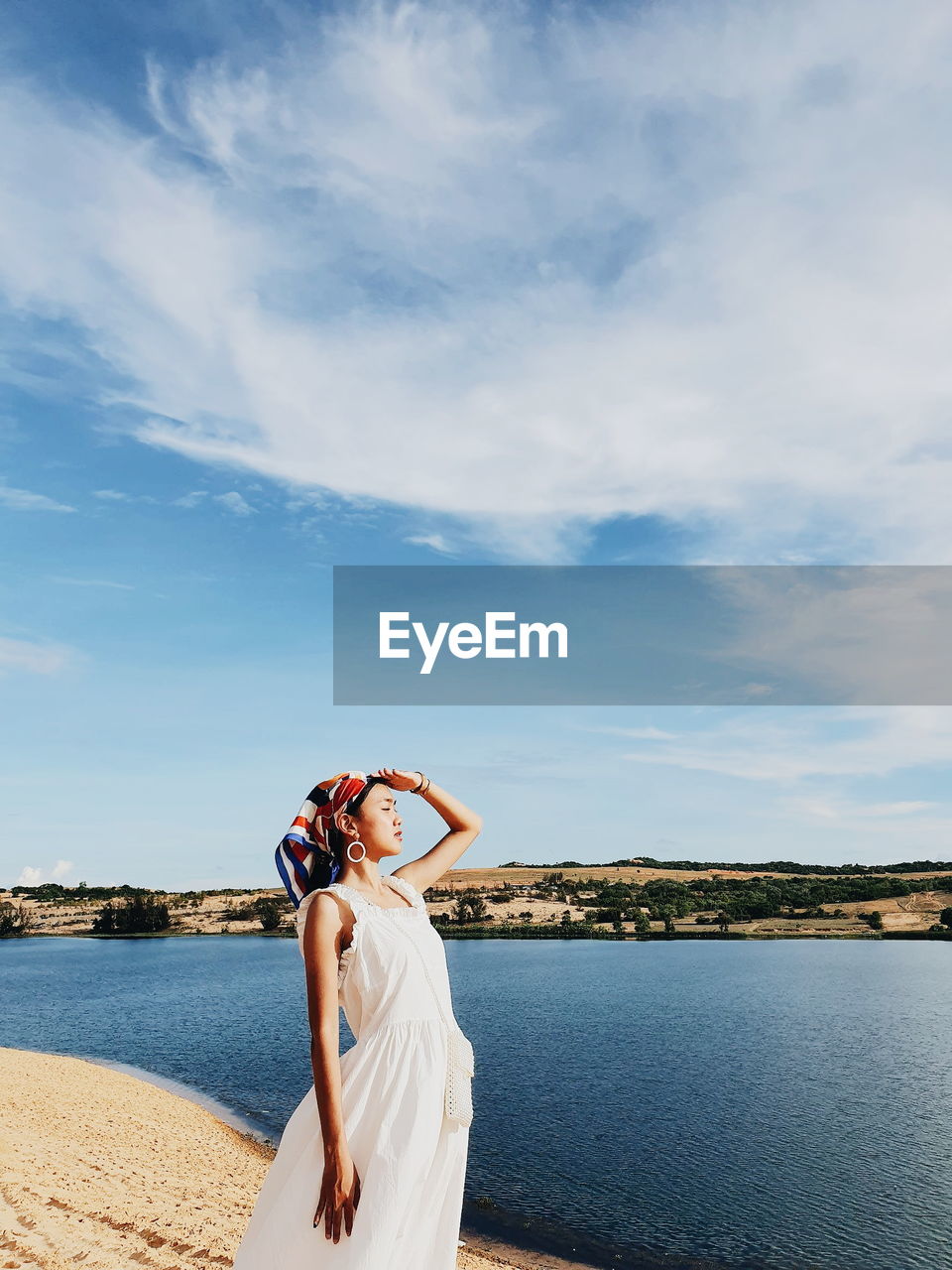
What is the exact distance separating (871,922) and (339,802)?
68849 millimetres

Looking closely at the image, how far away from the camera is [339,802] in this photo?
325 centimetres

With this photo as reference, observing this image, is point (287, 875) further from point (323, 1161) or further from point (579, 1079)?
point (579, 1079)

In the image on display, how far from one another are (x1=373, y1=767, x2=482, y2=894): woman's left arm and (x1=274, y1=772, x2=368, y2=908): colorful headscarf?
29cm

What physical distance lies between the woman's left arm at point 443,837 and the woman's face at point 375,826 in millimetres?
222

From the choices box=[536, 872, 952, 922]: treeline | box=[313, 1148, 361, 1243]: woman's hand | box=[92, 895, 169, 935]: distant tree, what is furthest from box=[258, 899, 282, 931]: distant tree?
box=[313, 1148, 361, 1243]: woman's hand

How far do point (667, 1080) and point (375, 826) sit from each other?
69.4 feet

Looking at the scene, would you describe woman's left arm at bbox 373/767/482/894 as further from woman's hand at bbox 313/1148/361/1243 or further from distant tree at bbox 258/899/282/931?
distant tree at bbox 258/899/282/931

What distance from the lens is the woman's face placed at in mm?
3238

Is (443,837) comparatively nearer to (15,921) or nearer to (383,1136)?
(383,1136)

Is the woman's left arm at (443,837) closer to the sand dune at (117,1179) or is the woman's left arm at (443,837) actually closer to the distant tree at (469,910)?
the sand dune at (117,1179)

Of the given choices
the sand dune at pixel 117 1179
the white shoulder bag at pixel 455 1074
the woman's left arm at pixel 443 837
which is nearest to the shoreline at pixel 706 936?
the sand dune at pixel 117 1179

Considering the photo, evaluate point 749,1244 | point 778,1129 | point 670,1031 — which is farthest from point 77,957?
point 749,1244

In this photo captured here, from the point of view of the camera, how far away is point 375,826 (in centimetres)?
324

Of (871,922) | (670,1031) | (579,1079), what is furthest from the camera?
(871,922)
